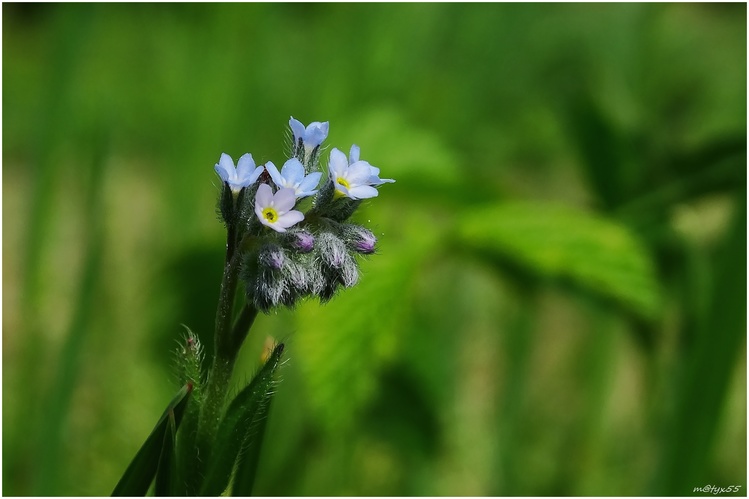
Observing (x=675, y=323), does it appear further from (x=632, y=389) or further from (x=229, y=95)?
(x=229, y=95)

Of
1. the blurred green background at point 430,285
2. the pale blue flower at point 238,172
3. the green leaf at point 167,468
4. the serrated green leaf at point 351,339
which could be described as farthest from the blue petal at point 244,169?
the serrated green leaf at point 351,339

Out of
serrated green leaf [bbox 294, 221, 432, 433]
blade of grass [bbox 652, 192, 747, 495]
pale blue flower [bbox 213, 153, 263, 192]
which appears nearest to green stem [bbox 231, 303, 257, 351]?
pale blue flower [bbox 213, 153, 263, 192]

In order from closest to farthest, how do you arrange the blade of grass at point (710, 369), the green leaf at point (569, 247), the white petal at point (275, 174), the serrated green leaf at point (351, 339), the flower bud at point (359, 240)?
the white petal at point (275, 174) → the flower bud at point (359, 240) → the blade of grass at point (710, 369) → the serrated green leaf at point (351, 339) → the green leaf at point (569, 247)

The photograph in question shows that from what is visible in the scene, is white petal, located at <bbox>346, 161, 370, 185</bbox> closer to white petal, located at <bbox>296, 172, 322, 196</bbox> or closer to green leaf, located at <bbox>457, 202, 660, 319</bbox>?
white petal, located at <bbox>296, 172, 322, 196</bbox>

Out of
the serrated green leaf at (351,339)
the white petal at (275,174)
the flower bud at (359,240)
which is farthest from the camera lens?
the serrated green leaf at (351,339)

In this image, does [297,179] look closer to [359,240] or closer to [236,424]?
[359,240]

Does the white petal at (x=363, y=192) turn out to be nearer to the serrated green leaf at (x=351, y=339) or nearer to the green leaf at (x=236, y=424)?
the green leaf at (x=236, y=424)

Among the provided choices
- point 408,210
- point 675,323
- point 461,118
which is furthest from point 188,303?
point 675,323

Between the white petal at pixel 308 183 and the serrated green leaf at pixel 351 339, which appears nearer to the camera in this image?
the white petal at pixel 308 183
